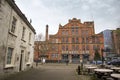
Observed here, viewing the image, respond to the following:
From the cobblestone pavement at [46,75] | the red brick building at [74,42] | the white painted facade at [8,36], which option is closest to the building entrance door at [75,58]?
the red brick building at [74,42]

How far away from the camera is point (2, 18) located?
8.80 meters

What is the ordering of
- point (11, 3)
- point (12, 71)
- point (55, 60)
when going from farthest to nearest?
point (55, 60) < point (12, 71) < point (11, 3)

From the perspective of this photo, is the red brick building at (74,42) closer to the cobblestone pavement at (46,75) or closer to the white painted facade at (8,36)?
the cobblestone pavement at (46,75)

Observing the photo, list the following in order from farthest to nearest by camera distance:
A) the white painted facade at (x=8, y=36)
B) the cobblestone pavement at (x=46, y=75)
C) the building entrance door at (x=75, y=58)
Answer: the building entrance door at (x=75, y=58), the cobblestone pavement at (x=46, y=75), the white painted facade at (x=8, y=36)

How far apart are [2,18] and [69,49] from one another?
35810 mm

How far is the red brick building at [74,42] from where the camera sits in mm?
42656

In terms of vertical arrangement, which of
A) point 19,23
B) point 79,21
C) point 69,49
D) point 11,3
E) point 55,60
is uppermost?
point 79,21

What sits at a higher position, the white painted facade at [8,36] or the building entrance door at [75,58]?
the white painted facade at [8,36]

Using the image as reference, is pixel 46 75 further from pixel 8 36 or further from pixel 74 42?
pixel 74 42

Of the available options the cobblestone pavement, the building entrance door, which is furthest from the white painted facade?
the building entrance door

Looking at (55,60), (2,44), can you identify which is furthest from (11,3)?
(55,60)

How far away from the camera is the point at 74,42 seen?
43719 mm

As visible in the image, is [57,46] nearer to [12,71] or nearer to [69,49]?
[69,49]

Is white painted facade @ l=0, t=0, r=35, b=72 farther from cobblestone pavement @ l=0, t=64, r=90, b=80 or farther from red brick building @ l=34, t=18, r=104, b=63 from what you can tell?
red brick building @ l=34, t=18, r=104, b=63
